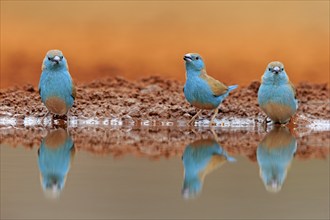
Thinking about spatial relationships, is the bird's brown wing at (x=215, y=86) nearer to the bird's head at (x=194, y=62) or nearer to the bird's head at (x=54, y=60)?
the bird's head at (x=194, y=62)

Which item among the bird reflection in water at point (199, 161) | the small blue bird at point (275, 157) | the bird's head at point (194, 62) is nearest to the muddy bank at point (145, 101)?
the bird's head at point (194, 62)

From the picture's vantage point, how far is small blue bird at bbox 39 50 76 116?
9281 millimetres

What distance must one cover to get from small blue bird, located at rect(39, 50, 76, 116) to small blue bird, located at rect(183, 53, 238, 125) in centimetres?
131

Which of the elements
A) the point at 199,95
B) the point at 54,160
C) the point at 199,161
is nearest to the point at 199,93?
the point at 199,95

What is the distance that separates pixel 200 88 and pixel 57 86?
1.59 metres

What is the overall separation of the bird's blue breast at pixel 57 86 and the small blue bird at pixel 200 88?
4.29 ft

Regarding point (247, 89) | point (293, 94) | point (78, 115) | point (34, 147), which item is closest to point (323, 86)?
point (247, 89)

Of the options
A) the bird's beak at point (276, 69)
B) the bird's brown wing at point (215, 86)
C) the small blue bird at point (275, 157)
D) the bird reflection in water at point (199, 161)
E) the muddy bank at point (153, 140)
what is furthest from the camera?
the bird's brown wing at point (215, 86)

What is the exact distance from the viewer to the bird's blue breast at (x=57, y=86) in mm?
9284

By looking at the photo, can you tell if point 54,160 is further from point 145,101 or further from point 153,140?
point 145,101

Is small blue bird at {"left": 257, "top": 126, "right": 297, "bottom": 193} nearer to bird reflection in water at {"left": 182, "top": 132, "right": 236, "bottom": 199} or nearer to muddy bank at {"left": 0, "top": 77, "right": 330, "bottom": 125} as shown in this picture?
bird reflection in water at {"left": 182, "top": 132, "right": 236, "bottom": 199}

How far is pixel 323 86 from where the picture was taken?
11.8 m

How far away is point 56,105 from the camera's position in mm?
9391

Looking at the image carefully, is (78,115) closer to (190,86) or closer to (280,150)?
(190,86)
